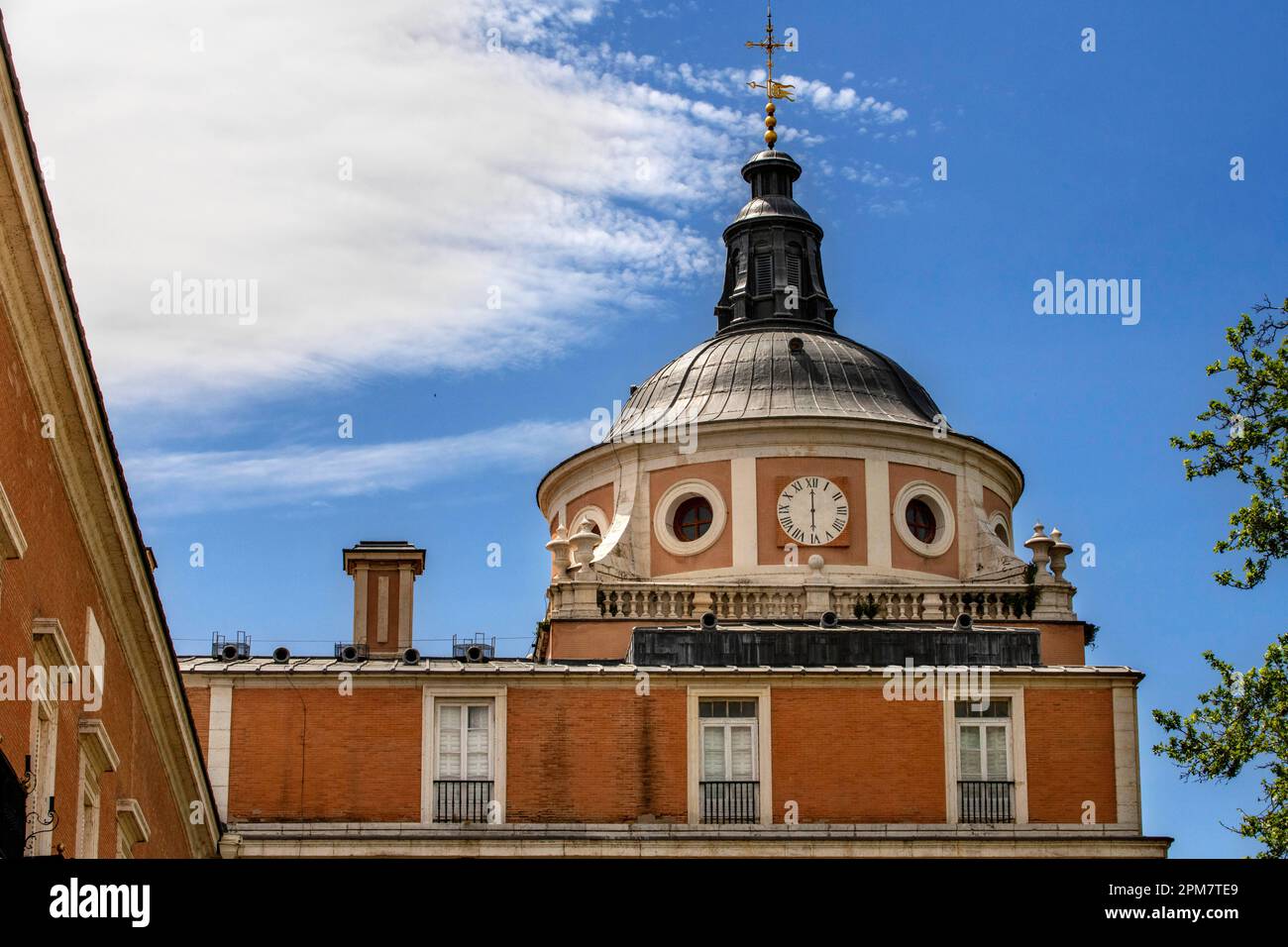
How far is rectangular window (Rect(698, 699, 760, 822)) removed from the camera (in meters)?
39.2

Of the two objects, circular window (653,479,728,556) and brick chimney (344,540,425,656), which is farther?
circular window (653,479,728,556)

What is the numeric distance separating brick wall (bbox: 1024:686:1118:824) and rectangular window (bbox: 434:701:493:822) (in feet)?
26.3

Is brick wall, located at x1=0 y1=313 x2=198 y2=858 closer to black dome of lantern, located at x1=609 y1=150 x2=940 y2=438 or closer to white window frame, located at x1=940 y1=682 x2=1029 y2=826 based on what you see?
white window frame, located at x1=940 y1=682 x2=1029 y2=826

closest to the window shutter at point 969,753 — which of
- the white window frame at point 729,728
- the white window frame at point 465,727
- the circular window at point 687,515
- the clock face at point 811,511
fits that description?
the white window frame at point 729,728

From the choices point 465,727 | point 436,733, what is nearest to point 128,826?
point 436,733

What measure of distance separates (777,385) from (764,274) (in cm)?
566

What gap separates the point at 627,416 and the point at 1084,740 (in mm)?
19831

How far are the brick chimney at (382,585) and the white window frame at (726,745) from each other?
35.7 ft

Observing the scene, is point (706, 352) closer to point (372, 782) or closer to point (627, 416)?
point (627, 416)

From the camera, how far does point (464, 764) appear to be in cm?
3934

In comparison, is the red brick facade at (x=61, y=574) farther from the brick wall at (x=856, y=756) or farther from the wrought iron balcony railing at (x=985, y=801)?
the wrought iron balcony railing at (x=985, y=801)

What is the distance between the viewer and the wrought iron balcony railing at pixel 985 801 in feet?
129

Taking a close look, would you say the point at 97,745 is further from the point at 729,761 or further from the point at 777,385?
the point at 777,385

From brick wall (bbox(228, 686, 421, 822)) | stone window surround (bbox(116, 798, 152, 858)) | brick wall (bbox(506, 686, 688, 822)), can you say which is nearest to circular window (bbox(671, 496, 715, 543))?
brick wall (bbox(506, 686, 688, 822))
